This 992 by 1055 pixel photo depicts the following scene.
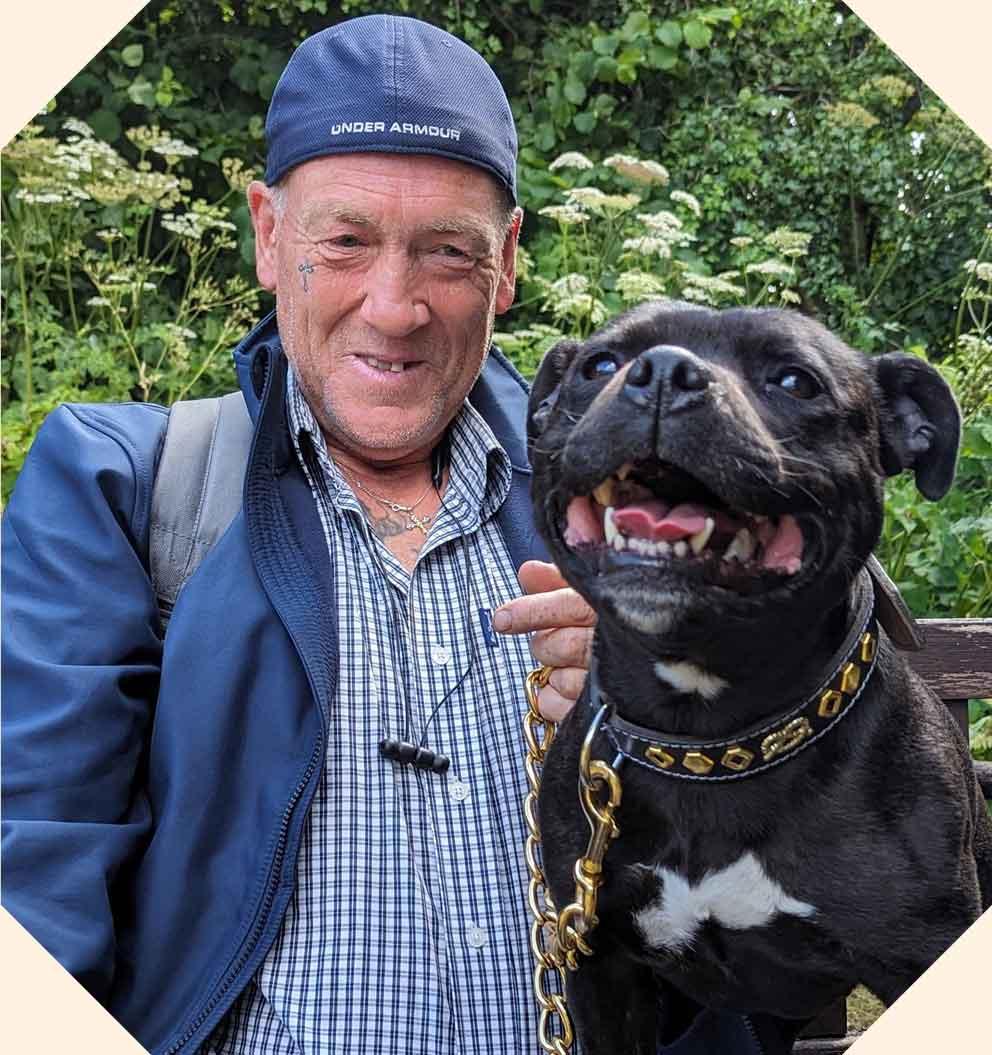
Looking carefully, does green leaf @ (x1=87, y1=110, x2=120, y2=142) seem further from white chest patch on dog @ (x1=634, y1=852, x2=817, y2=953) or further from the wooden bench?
white chest patch on dog @ (x1=634, y1=852, x2=817, y2=953)

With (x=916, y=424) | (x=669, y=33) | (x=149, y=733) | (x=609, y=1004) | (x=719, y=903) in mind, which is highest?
(x=669, y=33)

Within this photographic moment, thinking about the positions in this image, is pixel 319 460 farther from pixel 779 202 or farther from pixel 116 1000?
pixel 779 202

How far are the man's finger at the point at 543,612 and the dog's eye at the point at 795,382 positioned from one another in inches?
21.2

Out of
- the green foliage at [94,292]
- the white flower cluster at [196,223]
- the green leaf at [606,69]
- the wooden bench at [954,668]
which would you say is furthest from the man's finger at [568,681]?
the green leaf at [606,69]

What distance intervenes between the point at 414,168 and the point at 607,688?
1.02m

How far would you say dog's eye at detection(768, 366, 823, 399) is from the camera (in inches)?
65.6

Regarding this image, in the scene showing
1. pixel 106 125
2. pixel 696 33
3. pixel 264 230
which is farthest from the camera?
pixel 696 33

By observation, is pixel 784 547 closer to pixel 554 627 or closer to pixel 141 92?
pixel 554 627

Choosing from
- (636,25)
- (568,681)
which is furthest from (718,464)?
(636,25)

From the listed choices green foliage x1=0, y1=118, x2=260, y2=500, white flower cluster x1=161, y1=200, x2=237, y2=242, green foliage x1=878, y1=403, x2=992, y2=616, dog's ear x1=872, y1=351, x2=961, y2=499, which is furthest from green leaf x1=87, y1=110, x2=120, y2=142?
dog's ear x1=872, y1=351, x2=961, y2=499

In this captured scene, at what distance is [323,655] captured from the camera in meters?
2.05

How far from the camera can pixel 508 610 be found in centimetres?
205

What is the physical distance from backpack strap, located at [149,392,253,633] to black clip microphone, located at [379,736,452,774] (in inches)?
17.1

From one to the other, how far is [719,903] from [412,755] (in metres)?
0.60
